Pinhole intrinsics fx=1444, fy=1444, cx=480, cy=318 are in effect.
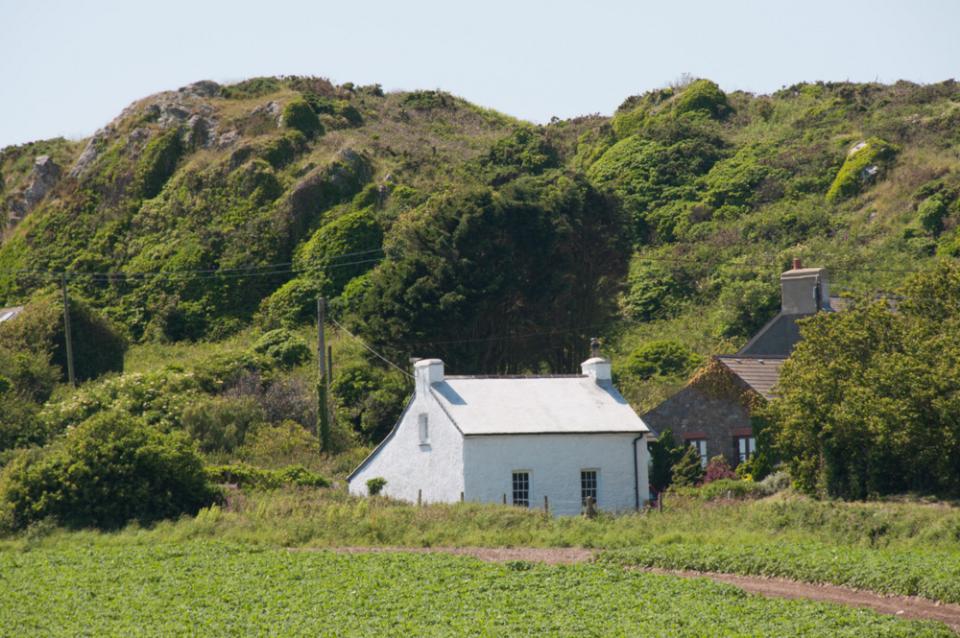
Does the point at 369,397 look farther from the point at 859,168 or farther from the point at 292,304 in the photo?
the point at 859,168

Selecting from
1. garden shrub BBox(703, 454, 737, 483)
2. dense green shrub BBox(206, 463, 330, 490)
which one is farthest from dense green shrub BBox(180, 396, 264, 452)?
garden shrub BBox(703, 454, 737, 483)

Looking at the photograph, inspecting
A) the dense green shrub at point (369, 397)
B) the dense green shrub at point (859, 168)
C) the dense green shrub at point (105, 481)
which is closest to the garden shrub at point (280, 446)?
the dense green shrub at point (369, 397)

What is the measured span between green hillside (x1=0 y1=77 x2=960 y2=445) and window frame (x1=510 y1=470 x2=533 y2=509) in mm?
9956

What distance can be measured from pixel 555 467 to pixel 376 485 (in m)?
5.55

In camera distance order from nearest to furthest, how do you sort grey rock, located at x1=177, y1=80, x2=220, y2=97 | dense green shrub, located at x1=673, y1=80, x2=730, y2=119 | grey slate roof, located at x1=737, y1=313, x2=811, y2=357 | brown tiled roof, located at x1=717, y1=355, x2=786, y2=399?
1. brown tiled roof, located at x1=717, y1=355, x2=786, y2=399
2. grey slate roof, located at x1=737, y1=313, x2=811, y2=357
3. grey rock, located at x1=177, y1=80, x2=220, y2=97
4. dense green shrub, located at x1=673, y1=80, x2=730, y2=119

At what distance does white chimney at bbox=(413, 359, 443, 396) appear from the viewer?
4197 cm

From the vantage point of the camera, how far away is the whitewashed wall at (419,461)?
132 feet

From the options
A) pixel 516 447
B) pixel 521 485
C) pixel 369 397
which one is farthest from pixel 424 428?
pixel 369 397

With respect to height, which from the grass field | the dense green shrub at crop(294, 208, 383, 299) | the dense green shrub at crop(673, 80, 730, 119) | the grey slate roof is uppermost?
the dense green shrub at crop(673, 80, 730, 119)

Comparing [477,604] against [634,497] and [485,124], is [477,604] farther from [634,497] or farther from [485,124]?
[485,124]

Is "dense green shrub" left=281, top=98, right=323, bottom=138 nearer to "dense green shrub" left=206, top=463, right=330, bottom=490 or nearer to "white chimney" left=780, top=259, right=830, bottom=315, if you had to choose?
"white chimney" left=780, top=259, right=830, bottom=315

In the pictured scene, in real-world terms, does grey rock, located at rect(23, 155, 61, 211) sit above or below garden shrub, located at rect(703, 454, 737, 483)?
above

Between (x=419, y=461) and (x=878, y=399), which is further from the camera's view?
(x=419, y=461)

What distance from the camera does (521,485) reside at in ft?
131
